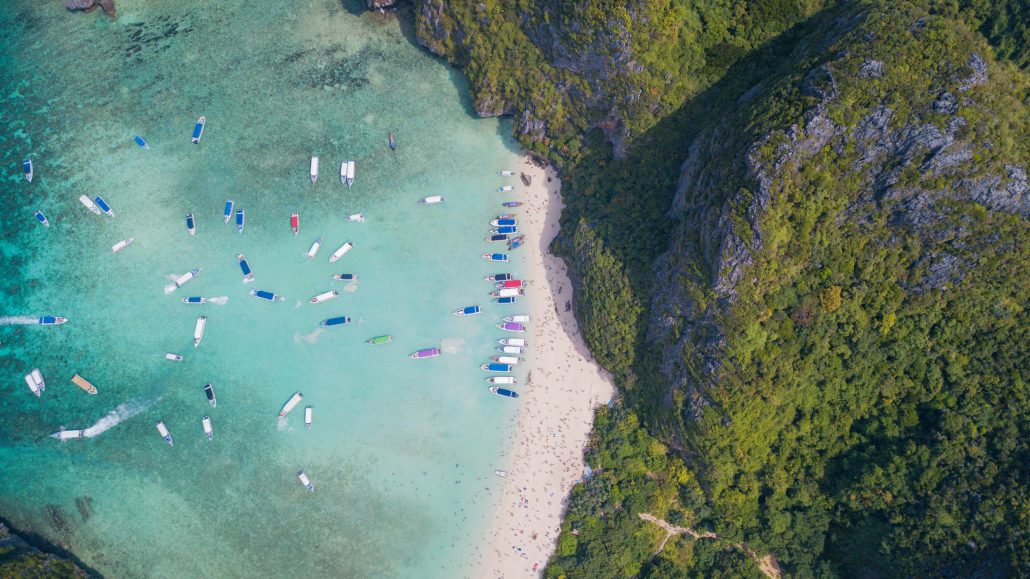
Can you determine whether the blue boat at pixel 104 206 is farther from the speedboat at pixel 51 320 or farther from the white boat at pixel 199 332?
the white boat at pixel 199 332

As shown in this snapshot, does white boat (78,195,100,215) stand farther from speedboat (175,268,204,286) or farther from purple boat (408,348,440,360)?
purple boat (408,348,440,360)

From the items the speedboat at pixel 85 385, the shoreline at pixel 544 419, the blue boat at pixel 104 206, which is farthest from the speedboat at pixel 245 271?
the shoreline at pixel 544 419

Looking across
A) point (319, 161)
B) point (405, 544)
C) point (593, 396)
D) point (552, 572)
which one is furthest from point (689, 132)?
point (405, 544)

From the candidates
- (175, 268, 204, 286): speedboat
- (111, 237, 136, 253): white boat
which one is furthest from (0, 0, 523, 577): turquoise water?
(175, 268, 204, 286): speedboat

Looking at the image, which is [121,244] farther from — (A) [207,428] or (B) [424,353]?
(B) [424,353]

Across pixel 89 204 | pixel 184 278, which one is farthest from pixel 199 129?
pixel 184 278
